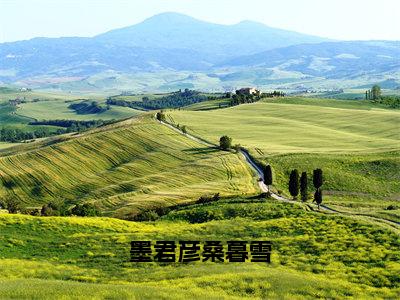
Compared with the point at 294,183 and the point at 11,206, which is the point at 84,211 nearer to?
the point at 11,206

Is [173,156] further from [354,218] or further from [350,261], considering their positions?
[350,261]

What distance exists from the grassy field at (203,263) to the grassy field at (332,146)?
13.8 metres

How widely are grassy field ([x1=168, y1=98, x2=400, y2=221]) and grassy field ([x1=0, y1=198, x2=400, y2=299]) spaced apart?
1382cm

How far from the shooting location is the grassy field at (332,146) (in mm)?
104375

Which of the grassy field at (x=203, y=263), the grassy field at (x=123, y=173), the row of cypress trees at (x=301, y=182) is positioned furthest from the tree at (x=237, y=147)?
the grassy field at (x=203, y=263)

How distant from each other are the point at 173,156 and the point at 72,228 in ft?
218

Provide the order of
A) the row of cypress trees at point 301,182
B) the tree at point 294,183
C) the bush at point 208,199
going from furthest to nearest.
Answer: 1. the bush at point 208,199
2. the tree at point 294,183
3. the row of cypress trees at point 301,182

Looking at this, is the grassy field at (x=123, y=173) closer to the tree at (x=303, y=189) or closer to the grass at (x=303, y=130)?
the tree at (x=303, y=189)

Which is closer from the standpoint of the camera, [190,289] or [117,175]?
[190,289]

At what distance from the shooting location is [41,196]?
110 m

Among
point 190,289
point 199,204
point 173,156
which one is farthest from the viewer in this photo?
point 173,156

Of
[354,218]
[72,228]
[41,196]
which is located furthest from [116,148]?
[354,218]

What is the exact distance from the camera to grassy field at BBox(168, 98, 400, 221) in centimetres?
10438

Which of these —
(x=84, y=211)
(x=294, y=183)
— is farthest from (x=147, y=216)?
(x=294, y=183)
